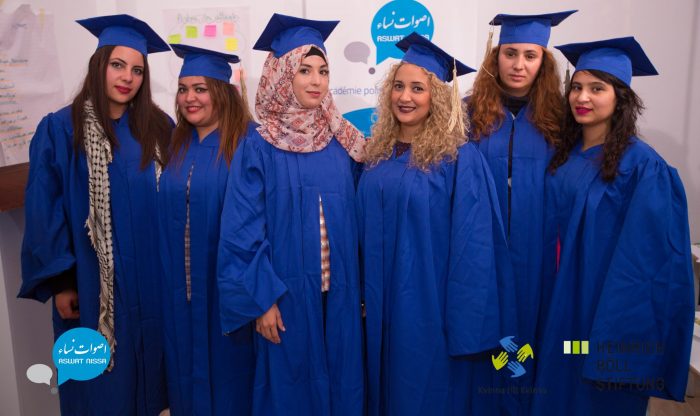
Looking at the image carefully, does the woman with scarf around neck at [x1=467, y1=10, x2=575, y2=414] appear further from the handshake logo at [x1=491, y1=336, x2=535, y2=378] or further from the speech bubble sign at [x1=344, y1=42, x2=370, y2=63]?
the speech bubble sign at [x1=344, y1=42, x2=370, y2=63]

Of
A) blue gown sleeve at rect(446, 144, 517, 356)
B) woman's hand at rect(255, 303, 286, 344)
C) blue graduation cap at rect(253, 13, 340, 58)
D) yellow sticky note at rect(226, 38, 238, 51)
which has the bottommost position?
woman's hand at rect(255, 303, 286, 344)

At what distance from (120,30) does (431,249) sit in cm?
178

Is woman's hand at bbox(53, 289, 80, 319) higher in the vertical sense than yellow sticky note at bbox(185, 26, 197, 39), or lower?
lower

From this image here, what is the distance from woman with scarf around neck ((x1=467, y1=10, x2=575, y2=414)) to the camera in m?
2.16

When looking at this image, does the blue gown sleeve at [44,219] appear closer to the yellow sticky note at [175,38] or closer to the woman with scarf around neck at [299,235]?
the woman with scarf around neck at [299,235]

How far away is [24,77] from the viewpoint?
2.55 m

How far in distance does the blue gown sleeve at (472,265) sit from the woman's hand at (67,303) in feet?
5.91

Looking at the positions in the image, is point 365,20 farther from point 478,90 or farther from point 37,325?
point 37,325

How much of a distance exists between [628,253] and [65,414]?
8.92ft

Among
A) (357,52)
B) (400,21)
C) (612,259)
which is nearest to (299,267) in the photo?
(612,259)

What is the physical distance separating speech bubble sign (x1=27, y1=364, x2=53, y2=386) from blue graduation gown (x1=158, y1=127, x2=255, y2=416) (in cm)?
66

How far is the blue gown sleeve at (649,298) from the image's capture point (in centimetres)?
183

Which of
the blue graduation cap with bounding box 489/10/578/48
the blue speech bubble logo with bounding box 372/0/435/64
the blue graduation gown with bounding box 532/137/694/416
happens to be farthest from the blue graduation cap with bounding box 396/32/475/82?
the blue speech bubble logo with bounding box 372/0/435/64

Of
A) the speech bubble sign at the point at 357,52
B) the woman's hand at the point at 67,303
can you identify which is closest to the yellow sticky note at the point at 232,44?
the speech bubble sign at the point at 357,52
